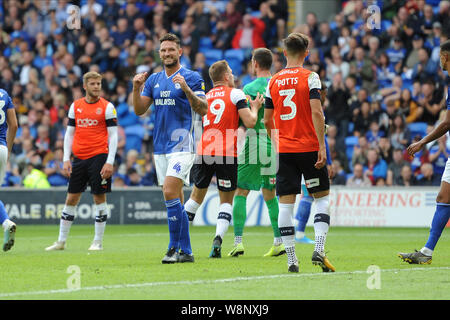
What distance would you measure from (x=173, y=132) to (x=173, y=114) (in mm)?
196

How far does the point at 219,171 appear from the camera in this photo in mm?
10656

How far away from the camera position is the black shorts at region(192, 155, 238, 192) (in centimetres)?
1064

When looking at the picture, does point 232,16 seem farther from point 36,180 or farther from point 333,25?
point 36,180

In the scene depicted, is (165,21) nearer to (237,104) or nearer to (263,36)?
(263,36)

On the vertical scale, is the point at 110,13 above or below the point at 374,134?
above

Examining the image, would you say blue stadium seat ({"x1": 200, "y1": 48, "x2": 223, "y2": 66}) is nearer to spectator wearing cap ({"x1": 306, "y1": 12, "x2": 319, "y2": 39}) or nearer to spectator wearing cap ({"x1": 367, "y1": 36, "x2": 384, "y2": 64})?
spectator wearing cap ({"x1": 306, "y1": 12, "x2": 319, "y2": 39})

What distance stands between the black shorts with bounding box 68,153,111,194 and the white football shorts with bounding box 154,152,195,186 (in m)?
2.64

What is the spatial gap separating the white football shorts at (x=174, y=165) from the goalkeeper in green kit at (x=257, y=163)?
73.1 inches

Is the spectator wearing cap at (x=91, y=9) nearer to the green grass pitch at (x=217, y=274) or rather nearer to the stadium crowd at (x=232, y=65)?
the stadium crowd at (x=232, y=65)

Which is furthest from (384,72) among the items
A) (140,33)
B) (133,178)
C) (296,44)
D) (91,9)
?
(296,44)

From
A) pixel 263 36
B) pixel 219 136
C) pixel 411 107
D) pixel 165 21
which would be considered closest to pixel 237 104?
pixel 219 136

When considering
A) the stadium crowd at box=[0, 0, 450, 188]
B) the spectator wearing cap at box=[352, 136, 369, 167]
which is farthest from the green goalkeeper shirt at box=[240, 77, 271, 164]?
the spectator wearing cap at box=[352, 136, 369, 167]

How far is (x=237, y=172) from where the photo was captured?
11000 mm
